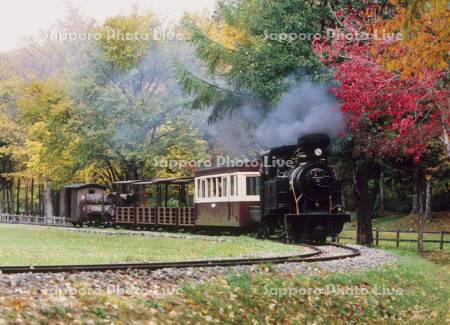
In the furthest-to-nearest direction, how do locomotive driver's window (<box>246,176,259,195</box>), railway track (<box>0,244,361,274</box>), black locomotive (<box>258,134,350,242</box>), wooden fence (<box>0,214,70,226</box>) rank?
wooden fence (<box>0,214,70,226</box>) → locomotive driver's window (<box>246,176,259,195</box>) → black locomotive (<box>258,134,350,242</box>) → railway track (<box>0,244,361,274</box>)

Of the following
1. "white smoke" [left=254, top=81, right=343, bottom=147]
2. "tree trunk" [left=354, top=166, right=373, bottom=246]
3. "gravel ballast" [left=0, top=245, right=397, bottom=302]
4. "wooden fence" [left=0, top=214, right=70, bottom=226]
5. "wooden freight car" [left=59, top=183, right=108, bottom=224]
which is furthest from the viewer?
"wooden fence" [left=0, top=214, right=70, bottom=226]

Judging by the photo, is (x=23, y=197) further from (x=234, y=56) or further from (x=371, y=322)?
(x=371, y=322)

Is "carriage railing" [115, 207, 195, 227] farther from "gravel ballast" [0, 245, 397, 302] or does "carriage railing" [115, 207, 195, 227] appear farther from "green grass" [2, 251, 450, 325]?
"gravel ballast" [0, 245, 397, 302]

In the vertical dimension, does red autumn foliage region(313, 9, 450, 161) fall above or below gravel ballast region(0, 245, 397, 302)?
above

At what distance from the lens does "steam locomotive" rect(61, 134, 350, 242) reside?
2262 cm

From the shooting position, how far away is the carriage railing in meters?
35.1

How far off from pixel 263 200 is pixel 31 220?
40.7 meters

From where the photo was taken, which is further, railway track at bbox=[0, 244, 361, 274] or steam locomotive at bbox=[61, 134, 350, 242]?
steam locomotive at bbox=[61, 134, 350, 242]

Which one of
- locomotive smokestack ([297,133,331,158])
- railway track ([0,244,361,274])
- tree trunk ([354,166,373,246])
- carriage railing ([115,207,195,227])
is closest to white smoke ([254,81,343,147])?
locomotive smokestack ([297,133,331,158])

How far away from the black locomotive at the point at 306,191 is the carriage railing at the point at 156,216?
11.4 metres

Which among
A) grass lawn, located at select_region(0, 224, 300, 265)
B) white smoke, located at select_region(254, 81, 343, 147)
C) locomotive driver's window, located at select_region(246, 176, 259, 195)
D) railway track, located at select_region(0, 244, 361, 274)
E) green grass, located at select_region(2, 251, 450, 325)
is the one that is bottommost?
green grass, located at select_region(2, 251, 450, 325)

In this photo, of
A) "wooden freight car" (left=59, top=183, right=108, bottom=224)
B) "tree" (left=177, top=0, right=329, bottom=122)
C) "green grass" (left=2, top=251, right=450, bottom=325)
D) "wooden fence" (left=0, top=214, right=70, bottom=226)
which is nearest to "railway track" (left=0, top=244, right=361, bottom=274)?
"green grass" (left=2, top=251, right=450, bottom=325)

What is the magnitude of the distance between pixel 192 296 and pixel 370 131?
576 inches

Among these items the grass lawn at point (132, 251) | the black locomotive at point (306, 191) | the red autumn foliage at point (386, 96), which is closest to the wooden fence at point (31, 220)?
the grass lawn at point (132, 251)
